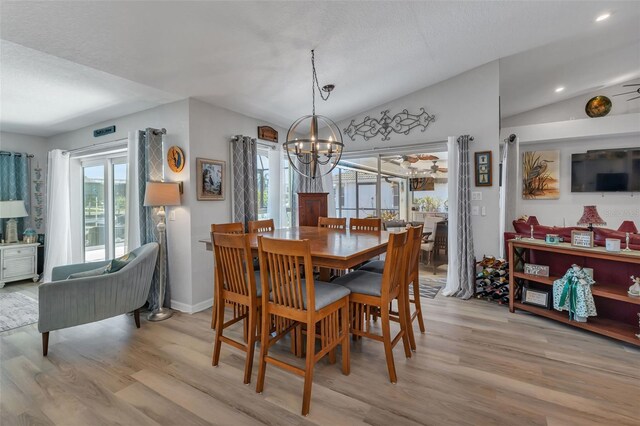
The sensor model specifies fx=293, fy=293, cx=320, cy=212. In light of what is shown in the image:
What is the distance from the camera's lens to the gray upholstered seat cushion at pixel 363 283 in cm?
221

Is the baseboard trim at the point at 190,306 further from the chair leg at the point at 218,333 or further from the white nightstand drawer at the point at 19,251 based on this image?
the white nightstand drawer at the point at 19,251

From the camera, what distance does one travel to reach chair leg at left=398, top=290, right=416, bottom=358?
2318 millimetres

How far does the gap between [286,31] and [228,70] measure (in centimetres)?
79

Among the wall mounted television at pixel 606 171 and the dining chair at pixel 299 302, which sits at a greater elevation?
the wall mounted television at pixel 606 171

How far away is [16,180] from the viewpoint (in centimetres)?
497

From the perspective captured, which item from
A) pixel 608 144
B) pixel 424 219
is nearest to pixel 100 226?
pixel 424 219

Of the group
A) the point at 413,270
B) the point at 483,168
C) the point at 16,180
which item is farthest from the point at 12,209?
the point at 483,168

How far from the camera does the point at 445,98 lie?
4211mm

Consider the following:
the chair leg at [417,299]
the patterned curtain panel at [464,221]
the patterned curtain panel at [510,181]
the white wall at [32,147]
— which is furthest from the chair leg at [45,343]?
the patterned curtain panel at [510,181]

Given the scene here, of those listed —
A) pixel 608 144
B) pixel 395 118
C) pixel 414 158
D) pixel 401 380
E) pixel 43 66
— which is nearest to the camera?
pixel 401 380

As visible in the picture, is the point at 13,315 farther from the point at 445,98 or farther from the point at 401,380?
the point at 445,98

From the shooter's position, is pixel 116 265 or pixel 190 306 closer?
pixel 116 265

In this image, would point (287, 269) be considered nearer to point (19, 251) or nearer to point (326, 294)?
point (326, 294)

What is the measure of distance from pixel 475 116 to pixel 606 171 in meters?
3.29
